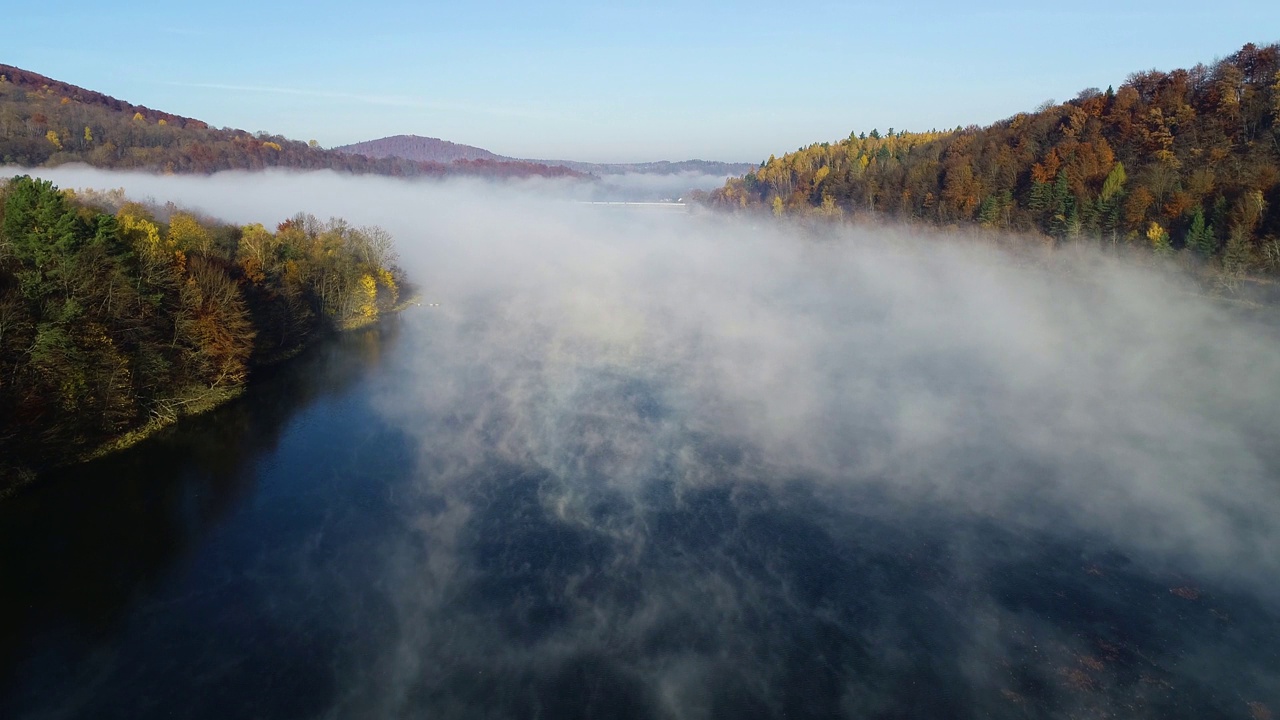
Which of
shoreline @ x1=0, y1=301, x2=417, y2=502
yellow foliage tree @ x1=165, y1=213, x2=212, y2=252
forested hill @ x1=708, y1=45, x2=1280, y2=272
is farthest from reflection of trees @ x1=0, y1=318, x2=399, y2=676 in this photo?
forested hill @ x1=708, y1=45, x2=1280, y2=272

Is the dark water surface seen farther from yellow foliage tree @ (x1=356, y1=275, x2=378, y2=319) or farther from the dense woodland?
yellow foliage tree @ (x1=356, y1=275, x2=378, y2=319)

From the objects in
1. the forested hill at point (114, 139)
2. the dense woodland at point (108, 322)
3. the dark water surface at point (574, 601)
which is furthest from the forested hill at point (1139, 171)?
the forested hill at point (114, 139)

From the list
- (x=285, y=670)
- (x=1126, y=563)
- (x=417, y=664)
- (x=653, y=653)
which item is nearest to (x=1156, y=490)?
(x=1126, y=563)

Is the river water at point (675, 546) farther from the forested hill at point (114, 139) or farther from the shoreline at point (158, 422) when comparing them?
the forested hill at point (114, 139)

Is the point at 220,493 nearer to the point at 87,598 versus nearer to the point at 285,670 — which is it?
the point at 87,598

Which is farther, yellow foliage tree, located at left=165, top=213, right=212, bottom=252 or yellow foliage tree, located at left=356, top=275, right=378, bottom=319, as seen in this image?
yellow foliage tree, located at left=356, top=275, right=378, bottom=319

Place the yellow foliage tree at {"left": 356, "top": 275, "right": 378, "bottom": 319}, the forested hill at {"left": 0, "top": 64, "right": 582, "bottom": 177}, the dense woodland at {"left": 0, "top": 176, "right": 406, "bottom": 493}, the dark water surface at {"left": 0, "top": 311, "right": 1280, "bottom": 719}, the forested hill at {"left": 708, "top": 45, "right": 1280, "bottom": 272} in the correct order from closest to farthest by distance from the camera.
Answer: the dark water surface at {"left": 0, "top": 311, "right": 1280, "bottom": 719}, the dense woodland at {"left": 0, "top": 176, "right": 406, "bottom": 493}, the yellow foliage tree at {"left": 356, "top": 275, "right": 378, "bottom": 319}, the forested hill at {"left": 708, "top": 45, "right": 1280, "bottom": 272}, the forested hill at {"left": 0, "top": 64, "right": 582, "bottom": 177}
